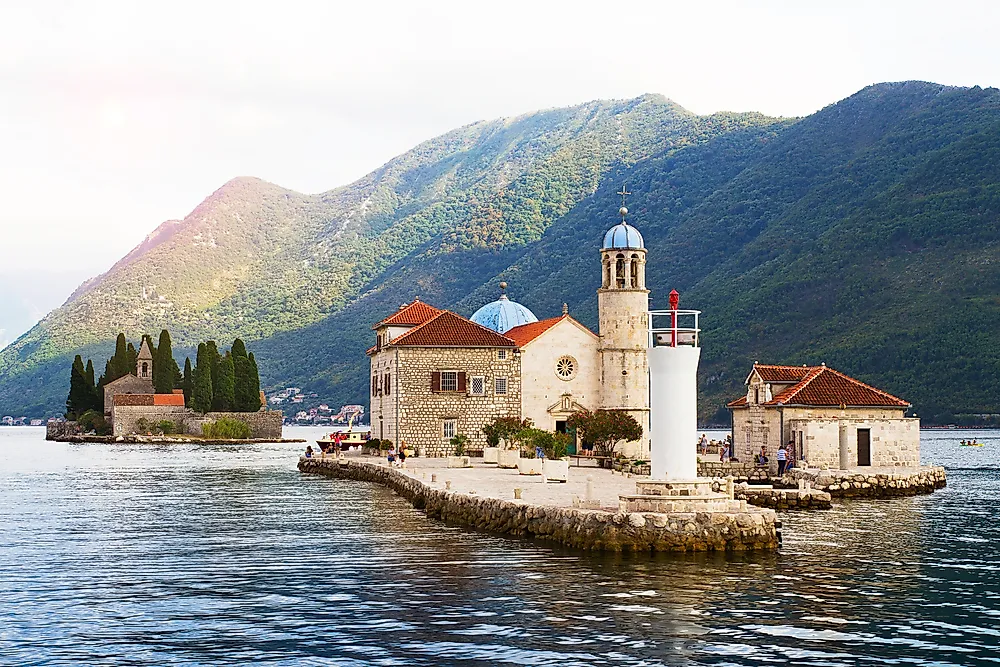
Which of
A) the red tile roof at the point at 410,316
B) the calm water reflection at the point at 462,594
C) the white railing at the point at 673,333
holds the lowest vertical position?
the calm water reflection at the point at 462,594

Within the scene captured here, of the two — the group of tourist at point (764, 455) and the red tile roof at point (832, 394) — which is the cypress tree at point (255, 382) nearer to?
the group of tourist at point (764, 455)

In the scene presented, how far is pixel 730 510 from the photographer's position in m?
27.6

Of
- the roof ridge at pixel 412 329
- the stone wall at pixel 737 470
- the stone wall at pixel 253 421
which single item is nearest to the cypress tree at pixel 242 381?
the stone wall at pixel 253 421

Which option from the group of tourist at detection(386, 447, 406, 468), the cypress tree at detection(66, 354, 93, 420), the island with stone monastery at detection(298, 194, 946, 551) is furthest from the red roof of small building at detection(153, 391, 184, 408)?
the group of tourist at detection(386, 447, 406, 468)

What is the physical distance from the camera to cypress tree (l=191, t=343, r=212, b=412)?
115 metres

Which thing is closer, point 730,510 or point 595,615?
point 595,615

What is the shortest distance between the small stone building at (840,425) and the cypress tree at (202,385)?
7502 centimetres

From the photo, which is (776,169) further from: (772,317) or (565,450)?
(565,450)

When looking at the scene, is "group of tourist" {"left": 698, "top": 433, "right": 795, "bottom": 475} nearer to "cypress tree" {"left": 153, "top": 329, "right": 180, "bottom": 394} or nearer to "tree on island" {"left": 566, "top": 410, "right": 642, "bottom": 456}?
"tree on island" {"left": 566, "top": 410, "right": 642, "bottom": 456}

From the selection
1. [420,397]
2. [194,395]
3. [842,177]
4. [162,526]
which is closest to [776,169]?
[842,177]

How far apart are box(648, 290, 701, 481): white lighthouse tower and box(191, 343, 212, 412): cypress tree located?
9131 cm

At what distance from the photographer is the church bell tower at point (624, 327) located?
57.8 m

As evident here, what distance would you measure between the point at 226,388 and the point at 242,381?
1.67m

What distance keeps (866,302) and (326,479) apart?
9035 cm
